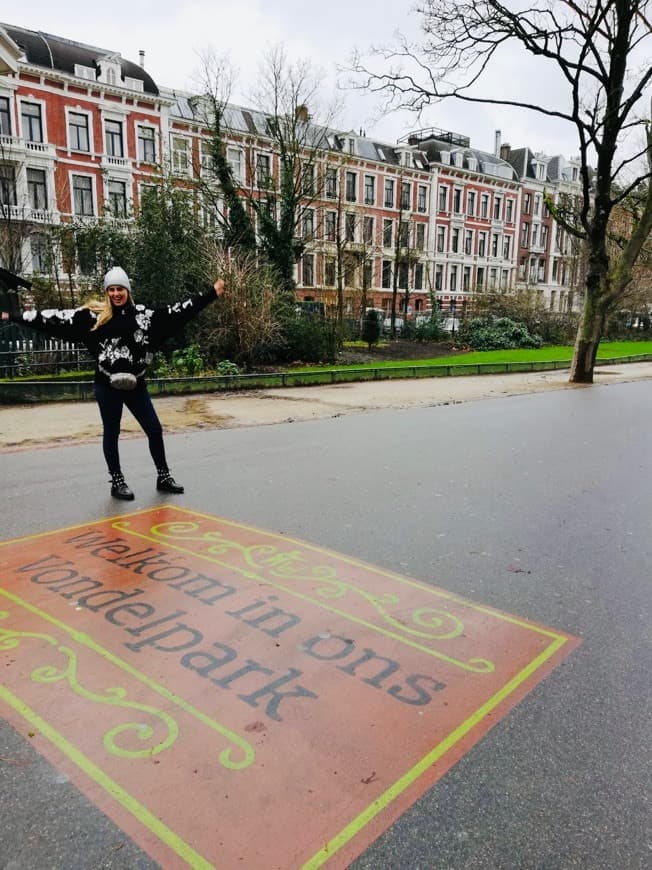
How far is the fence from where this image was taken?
447 inches

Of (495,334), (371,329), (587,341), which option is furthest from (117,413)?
(495,334)

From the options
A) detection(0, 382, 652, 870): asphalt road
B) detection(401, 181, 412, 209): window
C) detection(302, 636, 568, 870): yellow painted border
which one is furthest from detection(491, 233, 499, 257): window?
detection(302, 636, 568, 870): yellow painted border

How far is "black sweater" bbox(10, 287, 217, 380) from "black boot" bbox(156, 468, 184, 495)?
0.98m

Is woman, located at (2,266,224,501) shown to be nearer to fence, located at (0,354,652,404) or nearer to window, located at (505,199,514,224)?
fence, located at (0,354,652,404)

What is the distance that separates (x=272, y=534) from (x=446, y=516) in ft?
5.04

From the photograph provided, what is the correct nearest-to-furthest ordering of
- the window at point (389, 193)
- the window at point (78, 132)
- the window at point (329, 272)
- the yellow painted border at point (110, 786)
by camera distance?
the yellow painted border at point (110, 786)
the window at point (78, 132)
the window at point (329, 272)
the window at point (389, 193)

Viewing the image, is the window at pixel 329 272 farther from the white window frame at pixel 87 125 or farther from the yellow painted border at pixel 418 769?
the yellow painted border at pixel 418 769

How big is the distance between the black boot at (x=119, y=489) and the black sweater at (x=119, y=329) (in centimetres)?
92

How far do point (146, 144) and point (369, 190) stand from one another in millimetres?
19669

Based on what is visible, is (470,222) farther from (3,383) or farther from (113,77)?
(3,383)

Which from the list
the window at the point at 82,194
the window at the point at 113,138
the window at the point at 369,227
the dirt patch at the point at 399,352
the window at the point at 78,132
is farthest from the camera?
the window at the point at 369,227

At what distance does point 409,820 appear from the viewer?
2055 mm

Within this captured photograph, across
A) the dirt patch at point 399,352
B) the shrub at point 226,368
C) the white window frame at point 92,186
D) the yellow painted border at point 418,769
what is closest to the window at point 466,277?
the dirt patch at point 399,352

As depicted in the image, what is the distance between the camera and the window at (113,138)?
118 ft
